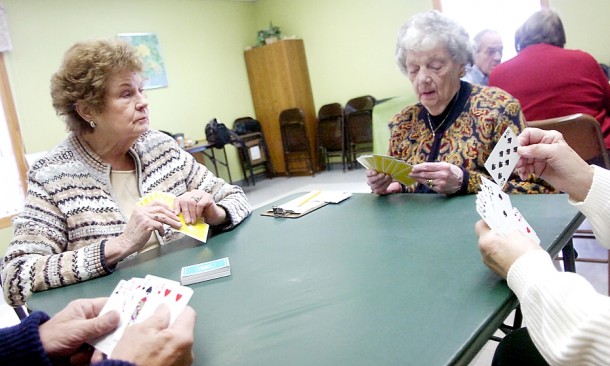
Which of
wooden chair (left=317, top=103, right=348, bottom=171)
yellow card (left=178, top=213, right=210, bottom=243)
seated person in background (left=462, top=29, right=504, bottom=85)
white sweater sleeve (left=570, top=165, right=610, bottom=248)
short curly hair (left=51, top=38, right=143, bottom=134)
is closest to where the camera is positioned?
white sweater sleeve (left=570, top=165, right=610, bottom=248)

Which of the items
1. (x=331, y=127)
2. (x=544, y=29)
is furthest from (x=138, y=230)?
(x=331, y=127)

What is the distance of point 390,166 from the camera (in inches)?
60.2

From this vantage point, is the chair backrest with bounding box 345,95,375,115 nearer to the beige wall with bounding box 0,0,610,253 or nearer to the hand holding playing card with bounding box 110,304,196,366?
the beige wall with bounding box 0,0,610,253

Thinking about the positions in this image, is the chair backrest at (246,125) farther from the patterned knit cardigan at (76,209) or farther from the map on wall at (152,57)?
the patterned knit cardigan at (76,209)

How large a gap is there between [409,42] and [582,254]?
1.75 meters

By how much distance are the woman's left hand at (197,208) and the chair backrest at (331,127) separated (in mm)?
5220

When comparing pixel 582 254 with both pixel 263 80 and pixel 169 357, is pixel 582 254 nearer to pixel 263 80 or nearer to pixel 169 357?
pixel 169 357

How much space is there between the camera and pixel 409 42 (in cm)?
175

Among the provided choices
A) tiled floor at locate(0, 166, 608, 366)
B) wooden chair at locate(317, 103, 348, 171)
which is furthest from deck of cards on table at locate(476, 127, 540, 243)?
wooden chair at locate(317, 103, 348, 171)

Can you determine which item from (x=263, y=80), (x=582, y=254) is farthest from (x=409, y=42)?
(x=263, y=80)

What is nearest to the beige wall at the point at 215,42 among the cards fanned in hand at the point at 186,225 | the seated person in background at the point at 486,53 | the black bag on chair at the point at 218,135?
the black bag on chair at the point at 218,135

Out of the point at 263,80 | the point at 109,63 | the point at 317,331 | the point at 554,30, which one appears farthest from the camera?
the point at 263,80

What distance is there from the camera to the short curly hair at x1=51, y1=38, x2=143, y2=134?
1559mm

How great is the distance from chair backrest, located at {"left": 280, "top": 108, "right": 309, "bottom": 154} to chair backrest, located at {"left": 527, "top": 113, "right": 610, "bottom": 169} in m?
5.20
